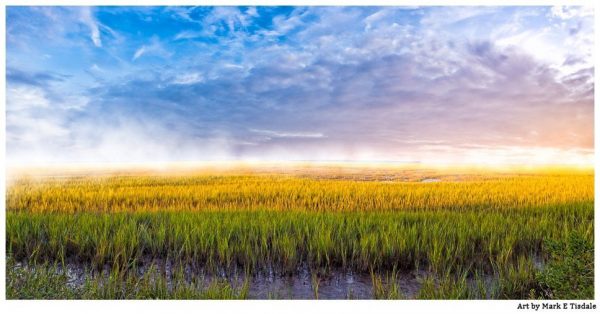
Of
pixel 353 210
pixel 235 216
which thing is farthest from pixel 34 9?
pixel 353 210

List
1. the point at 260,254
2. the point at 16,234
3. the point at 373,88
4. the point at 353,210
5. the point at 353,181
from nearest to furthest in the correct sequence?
the point at 260,254, the point at 16,234, the point at 373,88, the point at 353,210, the point at 353,181

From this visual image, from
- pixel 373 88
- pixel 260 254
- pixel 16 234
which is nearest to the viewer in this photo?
pixel 260 254

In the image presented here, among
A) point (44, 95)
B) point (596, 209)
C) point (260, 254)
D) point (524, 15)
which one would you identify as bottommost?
point (260, 254)

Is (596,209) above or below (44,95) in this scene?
below

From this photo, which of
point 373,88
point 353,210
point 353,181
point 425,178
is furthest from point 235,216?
point 425,178

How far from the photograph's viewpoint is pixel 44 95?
3.79m

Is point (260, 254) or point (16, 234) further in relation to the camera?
point (16, 234)

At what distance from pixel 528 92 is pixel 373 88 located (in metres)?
1.50

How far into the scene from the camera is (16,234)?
366 centimetres

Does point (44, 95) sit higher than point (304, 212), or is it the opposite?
point (44, 95)

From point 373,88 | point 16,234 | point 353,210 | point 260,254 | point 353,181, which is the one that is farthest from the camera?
point 353,181

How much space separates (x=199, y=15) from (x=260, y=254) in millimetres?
2323

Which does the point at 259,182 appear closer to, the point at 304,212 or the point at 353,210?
the point at 304,212

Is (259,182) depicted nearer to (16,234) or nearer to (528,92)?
(16,234)
